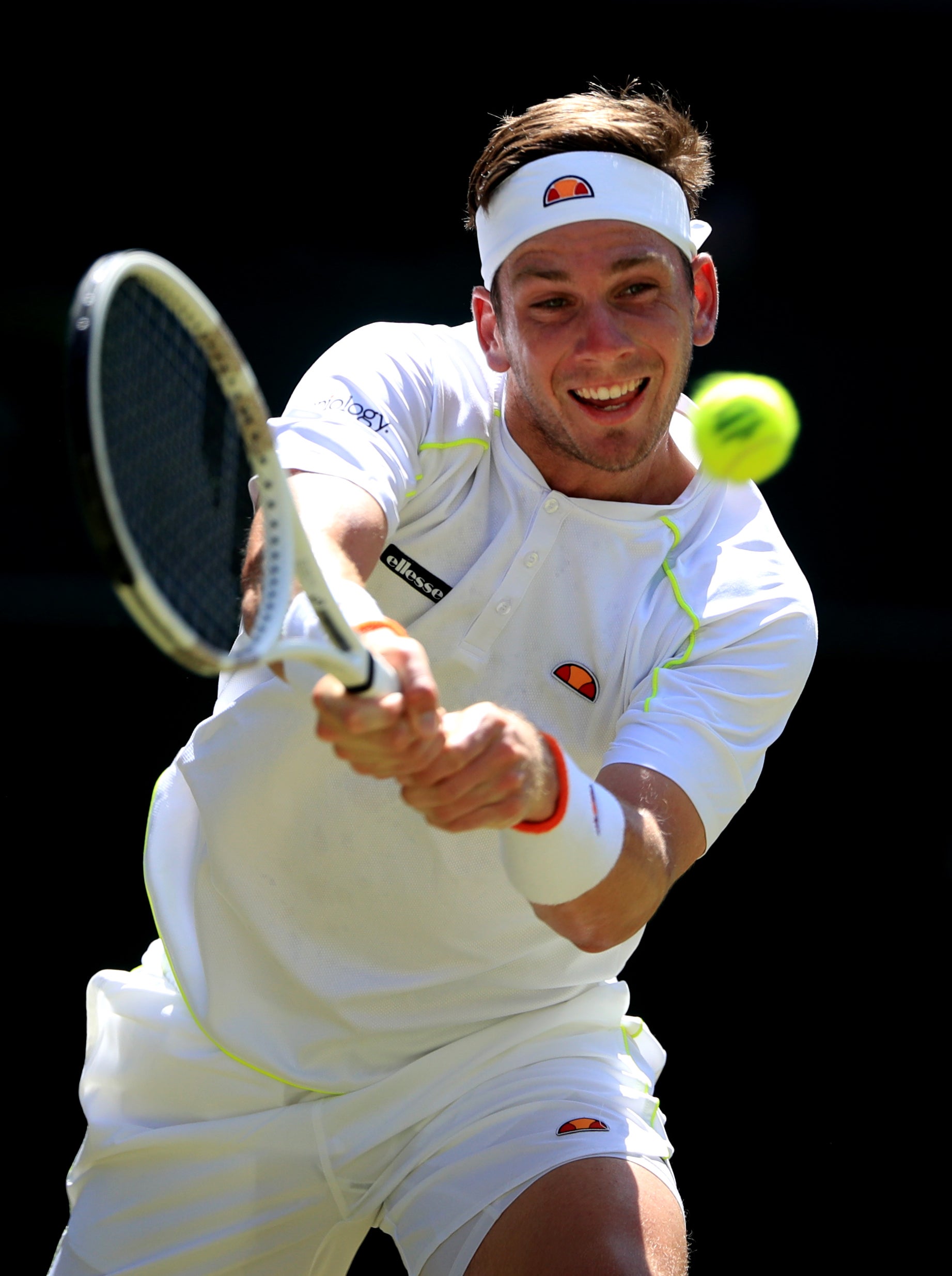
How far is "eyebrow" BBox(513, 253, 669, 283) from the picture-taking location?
2.14 m

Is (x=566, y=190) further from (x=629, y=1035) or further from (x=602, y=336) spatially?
(x=629, y=1035)

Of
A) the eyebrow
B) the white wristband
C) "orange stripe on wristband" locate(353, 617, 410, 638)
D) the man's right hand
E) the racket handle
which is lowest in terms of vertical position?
the white wristband

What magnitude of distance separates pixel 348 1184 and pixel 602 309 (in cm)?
130

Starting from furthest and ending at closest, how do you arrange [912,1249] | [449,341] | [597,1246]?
1. [912,1249]
2. [449,341]
3. [597,1246]

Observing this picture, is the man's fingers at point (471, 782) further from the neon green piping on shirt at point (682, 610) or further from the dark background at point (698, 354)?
the dark background at point (698, 354)

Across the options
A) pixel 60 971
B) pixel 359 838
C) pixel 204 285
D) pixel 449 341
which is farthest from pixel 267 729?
pixel 204 285

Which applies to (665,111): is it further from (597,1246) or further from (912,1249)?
(912,1249)

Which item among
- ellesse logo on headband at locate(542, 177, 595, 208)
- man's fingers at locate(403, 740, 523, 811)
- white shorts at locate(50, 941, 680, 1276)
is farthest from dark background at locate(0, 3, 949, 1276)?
man's fingers at locate(403, 740, 523, 811)

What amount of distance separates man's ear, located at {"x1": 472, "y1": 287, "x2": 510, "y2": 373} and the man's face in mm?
42

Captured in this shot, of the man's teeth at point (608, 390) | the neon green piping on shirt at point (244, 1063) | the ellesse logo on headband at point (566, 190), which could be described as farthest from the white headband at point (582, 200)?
the neon green piping on shirt at point (244, 1063)

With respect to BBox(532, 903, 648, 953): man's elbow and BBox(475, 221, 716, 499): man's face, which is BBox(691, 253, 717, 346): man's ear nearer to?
BBox(475, 221, 716, 499): man's face

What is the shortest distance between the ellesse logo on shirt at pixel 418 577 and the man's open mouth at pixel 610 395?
1.08 feet

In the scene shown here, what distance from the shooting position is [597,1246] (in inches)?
72.6

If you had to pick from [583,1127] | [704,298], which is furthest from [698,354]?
[583,1127]
